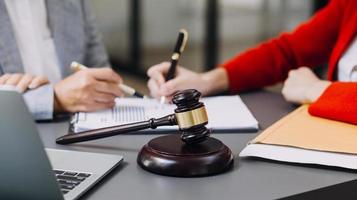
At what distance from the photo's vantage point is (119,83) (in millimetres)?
1225

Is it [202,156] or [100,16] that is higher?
[202,156]

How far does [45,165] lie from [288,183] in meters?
0.35

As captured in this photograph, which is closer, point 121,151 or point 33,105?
point 121,151

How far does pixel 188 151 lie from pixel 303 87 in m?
0.50

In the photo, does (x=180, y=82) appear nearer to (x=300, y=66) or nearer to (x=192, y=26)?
(x=300, y=66)

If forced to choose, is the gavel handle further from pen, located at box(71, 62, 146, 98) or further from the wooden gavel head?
pen, located at box(71, 62, 146, 98)

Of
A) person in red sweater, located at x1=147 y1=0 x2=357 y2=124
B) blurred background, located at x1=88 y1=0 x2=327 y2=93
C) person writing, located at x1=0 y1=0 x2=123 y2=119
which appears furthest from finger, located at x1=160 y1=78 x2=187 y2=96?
blurred background, located at x1=88 y1=0 x2=327 y2=93

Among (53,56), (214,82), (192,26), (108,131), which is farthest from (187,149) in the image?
(192,26)

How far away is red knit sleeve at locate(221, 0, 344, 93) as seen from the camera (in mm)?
1470

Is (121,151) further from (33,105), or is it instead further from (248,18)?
(248,18)

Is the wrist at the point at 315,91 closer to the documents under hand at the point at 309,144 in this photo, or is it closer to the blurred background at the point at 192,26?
the documents under hand at the point at 309,144

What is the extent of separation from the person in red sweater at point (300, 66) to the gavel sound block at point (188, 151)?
1.02ft

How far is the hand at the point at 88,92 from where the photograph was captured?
1177mm

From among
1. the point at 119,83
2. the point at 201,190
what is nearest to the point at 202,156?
the point at 201,190
